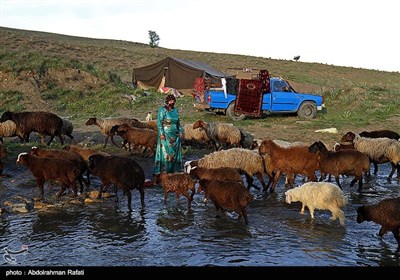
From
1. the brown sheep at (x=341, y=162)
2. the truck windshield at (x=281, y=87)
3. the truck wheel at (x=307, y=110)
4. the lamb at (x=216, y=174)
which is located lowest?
the lamb at (x=216, y=174)

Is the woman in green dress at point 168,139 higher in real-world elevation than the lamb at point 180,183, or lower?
higher

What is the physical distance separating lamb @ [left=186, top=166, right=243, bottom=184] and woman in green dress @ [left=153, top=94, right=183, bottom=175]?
1216 mm

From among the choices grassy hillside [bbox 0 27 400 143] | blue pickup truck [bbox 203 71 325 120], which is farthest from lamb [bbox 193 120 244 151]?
blue pickup truck [bbox 203 71 325 120]

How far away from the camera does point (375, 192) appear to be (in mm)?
11547

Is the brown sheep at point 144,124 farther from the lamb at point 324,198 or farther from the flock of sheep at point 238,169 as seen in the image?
the lamb at point 324,198

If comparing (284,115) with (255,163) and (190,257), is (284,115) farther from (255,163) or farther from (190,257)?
(190,257)

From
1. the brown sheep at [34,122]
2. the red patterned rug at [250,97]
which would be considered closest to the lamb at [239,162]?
the brown sheep at [34,122]

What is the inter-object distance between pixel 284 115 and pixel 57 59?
16030 millimetres

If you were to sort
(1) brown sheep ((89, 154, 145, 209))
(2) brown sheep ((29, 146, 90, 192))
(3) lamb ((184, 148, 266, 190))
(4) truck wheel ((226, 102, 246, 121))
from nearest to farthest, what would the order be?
(1) brown sheep ((89, 154, 145, 209)) < (2) brown sheep ((29, 146, 90, 192)) < (3) lamb ((184, 148, 266, 190)) < (4) truck wheel ((226, 102, 246, 121))

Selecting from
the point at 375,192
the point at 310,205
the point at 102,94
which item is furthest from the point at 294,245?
the point at 102,94

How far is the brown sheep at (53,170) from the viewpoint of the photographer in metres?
9.99

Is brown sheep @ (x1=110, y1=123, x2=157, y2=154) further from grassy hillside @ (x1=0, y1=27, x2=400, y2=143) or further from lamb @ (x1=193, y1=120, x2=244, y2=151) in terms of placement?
grassy hillside @ (x1=0, y1=27, x2=400, y2=143)

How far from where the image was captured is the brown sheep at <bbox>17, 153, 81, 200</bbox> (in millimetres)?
9992

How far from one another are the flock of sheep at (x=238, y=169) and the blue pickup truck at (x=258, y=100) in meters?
7.54
